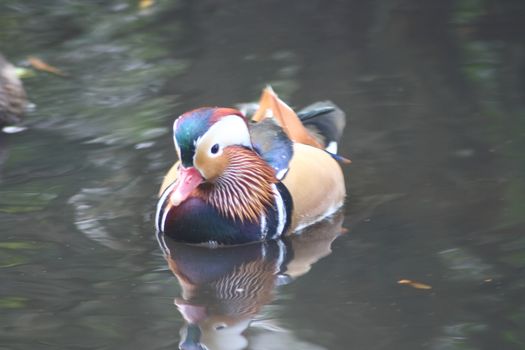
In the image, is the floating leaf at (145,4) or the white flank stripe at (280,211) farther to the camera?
the floating leaf at (145,4)

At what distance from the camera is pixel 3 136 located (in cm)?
762

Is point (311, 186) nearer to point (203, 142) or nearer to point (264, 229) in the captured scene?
point (264, 229)

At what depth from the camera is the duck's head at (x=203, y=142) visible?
5.60 metres

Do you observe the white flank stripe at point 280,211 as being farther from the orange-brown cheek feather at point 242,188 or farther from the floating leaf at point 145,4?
the floating leaf at point 145,4

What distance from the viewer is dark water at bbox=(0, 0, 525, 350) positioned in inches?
193

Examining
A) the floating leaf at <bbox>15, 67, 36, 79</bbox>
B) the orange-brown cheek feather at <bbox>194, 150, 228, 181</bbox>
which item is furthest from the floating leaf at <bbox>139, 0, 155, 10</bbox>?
the orange-brown cheek feather at <bbox>194, 150, 228, 181</bbox>

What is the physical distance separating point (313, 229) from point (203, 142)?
87 centimetres

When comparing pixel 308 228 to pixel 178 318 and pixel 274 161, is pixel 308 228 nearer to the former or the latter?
pixel 274 161

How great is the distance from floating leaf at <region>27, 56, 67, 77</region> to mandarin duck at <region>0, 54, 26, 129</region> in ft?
2.15

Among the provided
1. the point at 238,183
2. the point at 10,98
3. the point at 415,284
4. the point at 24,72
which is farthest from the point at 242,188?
the point at 24,72

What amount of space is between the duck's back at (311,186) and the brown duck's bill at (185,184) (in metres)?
0.56

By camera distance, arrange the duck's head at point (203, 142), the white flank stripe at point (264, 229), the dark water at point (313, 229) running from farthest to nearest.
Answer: the white flank stripe at point (264, 229) < the duck's head at point (203, 142) < the dark water at point (313, 229)

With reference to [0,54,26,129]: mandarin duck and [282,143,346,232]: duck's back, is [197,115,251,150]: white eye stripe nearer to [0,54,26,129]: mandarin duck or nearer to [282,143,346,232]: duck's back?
[282,143,346,232]: duck's back

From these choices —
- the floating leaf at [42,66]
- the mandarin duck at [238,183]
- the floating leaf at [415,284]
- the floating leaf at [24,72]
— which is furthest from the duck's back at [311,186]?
the floating leaf at [24,72]
